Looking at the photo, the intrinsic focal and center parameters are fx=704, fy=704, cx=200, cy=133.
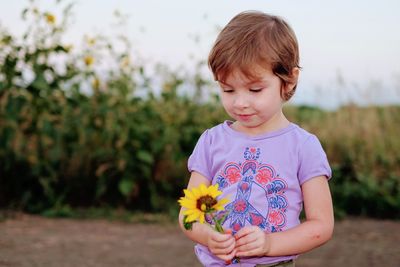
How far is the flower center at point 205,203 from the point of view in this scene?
1.67 m

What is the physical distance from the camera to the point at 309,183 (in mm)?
1962

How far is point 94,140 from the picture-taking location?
536 cm

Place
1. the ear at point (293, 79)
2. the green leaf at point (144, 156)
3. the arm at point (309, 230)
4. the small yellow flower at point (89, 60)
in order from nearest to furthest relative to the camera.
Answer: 1. the arm at point (309, 230)
2. the ear at point (293, 79)
3. the green leaf at point (144, 156)
4. the small yellow flower at point (89, 60)

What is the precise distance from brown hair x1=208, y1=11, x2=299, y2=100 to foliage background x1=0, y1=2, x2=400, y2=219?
3.22 metres

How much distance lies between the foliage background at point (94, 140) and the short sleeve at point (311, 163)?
3237 mm

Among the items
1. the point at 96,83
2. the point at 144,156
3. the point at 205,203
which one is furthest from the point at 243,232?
the point at 96,83

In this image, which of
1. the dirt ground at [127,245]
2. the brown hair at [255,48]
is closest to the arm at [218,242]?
the brown hair at [255,48]

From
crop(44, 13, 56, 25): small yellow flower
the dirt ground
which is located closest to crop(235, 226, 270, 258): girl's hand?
the dirt ground

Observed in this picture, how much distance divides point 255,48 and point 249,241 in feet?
1.72

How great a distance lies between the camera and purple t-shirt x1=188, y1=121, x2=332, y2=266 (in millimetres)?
1954

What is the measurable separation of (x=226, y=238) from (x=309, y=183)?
31 cm

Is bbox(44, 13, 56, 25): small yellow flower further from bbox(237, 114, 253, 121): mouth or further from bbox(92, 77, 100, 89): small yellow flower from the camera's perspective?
bbox(237, 114, 253, 121): mouth

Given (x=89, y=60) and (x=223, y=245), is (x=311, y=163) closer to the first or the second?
(x=223, y=245)

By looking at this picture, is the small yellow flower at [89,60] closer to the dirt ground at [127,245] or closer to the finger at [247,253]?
the dirt ground at [127,245]
